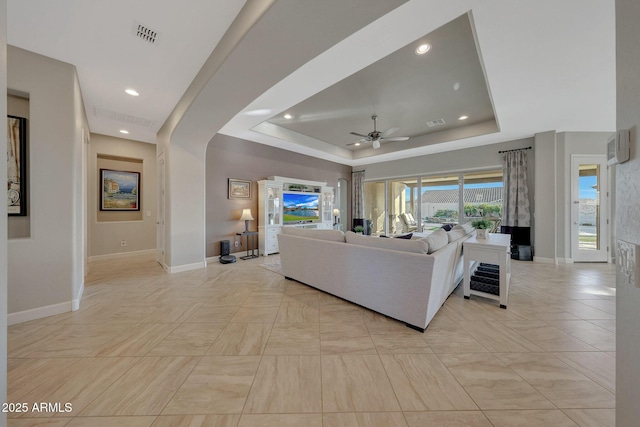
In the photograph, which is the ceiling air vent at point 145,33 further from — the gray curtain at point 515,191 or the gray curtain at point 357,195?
the gray curtain at point 515,191

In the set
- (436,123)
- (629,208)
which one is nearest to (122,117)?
(629,208)

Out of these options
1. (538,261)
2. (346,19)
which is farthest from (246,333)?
(538,261)

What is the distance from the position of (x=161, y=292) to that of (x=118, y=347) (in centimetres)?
129

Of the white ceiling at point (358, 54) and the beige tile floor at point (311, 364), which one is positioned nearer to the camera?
the beige tile floor at point (311, 364)

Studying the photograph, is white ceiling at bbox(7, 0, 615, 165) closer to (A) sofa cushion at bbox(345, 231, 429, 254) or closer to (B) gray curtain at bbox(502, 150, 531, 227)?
(B) gray curtain at bbox(502, 150, 531, 227)

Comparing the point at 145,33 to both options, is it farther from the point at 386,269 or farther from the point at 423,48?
the point at 386,269

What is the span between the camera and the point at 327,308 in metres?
2.58

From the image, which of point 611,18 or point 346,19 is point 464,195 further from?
point 346,19

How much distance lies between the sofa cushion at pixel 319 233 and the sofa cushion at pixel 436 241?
98cm

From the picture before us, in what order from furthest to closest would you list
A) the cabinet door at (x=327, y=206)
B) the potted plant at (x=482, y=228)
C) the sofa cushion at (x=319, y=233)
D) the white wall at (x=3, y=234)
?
the cabinet door at (x=327, y=206)
the potted plant at (x=482, y=228)
the sofa cushion at (x=319, y=233)
the white wall at (x=3, y=234)

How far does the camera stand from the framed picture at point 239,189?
5129 mm

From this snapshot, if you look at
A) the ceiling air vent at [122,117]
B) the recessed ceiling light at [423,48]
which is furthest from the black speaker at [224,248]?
the recessed ceiling light at [423,48]

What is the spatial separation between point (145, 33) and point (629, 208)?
3505 mm

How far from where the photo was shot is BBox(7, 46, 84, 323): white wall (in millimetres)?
2250
